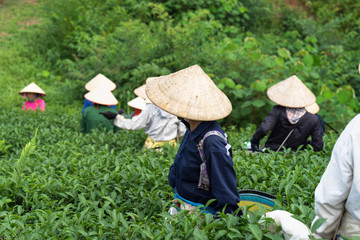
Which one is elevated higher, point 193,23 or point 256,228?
point 256,228

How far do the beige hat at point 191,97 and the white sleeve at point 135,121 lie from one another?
1.93 meters

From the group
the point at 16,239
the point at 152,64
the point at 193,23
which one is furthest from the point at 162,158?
the point at 193,23

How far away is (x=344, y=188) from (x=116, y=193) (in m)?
2.14

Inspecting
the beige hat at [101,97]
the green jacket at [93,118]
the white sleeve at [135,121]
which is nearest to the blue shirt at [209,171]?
the white sleeve at [135,121]

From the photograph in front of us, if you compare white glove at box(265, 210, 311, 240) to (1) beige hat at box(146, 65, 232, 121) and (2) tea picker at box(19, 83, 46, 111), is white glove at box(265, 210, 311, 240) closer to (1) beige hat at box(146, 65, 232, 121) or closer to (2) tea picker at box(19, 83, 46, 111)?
(1) beige hat at box(146, 65, 232, 121)

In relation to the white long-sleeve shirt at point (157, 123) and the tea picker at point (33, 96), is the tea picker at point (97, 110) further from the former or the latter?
the tea picker at point (33, 96)

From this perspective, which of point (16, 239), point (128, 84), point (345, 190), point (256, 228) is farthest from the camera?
point (128, 84)

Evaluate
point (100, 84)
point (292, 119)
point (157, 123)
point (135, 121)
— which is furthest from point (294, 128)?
point (100, 84)

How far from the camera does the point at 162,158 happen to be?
172 inches

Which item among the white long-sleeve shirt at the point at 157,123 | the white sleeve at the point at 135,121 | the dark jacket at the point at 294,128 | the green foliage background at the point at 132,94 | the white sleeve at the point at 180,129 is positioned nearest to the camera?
the green foliage background at the point at 132,94

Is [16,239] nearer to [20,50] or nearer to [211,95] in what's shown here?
[211,95]

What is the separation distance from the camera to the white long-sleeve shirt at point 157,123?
5.23 m

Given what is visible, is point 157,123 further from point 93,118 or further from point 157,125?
point 93,118

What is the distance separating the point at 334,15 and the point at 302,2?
167cm
